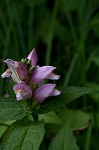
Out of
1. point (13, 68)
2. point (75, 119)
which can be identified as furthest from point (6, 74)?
point (75, 119)

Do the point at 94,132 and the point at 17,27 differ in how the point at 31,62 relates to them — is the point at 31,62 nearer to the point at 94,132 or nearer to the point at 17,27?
the point at 94,132

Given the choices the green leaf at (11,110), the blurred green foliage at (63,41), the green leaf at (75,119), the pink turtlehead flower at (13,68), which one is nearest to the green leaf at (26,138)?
the green leaf at (11,110)

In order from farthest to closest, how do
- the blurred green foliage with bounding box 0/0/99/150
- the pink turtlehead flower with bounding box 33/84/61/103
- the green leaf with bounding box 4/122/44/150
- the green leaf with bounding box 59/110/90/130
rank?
the blurred green foliage with bounding box 0/0/99/150 → the green leaf with bounding box 59/110/90/130 → the pink turtlehead flower with bounding box 33/84/61/103 → the green leaf with bounding box 4/122/44/150

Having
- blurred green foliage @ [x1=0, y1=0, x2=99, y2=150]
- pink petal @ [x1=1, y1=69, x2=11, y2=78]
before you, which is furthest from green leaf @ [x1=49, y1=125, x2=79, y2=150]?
blurred green foliage @ [x1=0, y1=0, x2=99, y2=150]

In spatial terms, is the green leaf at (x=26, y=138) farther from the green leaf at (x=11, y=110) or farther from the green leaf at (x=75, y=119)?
the green leaf at (x=75, y=119)

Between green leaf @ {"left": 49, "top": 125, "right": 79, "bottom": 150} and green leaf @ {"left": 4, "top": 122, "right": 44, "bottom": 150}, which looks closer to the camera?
green leaf @ {"left": 4, "top": 122, "right": 44, "bottom": 150}

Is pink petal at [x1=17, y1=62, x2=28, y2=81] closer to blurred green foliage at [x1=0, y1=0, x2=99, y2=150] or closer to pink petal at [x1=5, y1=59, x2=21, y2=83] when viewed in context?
pink petal at [x1=5, y1=59, x2=21, y2=83]

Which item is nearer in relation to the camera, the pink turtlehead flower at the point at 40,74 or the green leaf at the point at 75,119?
the pink turtlehead flower at the point at 40,74
